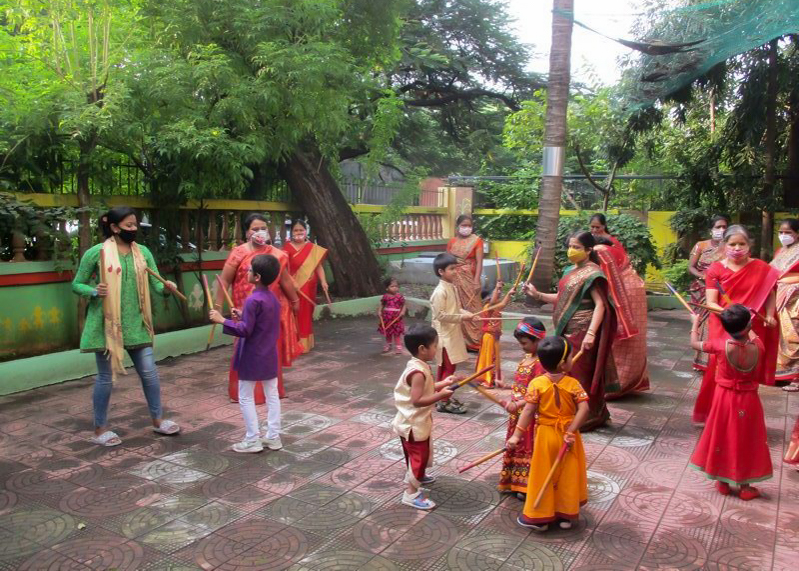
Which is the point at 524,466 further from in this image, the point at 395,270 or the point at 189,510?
the point at 395,270

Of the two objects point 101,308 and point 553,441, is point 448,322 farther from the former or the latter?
point 101,308

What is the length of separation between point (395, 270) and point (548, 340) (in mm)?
8858

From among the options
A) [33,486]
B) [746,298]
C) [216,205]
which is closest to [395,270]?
[216,205]

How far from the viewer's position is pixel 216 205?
353 inches

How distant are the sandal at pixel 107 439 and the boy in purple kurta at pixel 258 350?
0.88 meters

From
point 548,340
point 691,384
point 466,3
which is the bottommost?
point 691,384

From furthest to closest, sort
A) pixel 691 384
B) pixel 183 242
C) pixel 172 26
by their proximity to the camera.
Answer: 1. pixel 183 242
2. pixel 172 26
3. pixel 691 384

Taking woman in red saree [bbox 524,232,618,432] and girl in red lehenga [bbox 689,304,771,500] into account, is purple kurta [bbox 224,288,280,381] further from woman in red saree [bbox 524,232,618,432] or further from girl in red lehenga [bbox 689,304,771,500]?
girl in red lehenga [bbox 689,304,771,500]

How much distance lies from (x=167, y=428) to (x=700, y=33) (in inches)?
300

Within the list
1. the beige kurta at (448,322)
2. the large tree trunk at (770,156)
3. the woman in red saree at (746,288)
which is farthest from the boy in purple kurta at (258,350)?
the large tree trunk at (770,156)

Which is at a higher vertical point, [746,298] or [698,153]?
[698,153]

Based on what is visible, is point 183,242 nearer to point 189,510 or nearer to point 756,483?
point 189,510

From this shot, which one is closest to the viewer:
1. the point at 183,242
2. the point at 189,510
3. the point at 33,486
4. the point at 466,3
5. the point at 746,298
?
the point at 189,510

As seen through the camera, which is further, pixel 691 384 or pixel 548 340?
pixel 691 384
